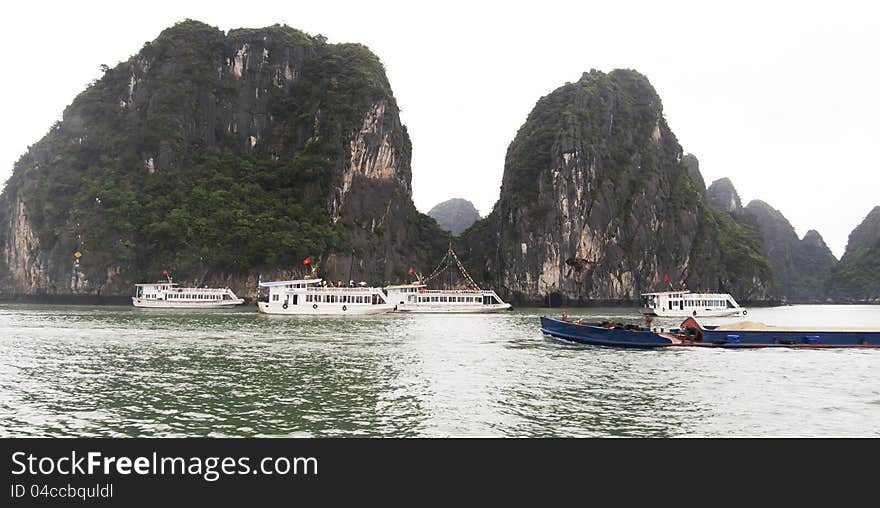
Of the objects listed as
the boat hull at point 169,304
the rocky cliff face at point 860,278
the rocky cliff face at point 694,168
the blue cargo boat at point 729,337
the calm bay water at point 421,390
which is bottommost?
the calm bay water at point 421,390

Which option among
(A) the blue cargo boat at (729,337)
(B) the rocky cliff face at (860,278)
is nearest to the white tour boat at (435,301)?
(A) the blue cargo boat at (729,337)

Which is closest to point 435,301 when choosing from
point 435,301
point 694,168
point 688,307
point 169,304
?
point 435,301

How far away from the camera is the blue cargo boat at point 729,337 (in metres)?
31.6

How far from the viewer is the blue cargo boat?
104 ft

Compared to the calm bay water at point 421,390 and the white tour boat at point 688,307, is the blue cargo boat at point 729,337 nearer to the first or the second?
the calm bay water at point 421,390

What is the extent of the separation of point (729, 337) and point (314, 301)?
1719 inches

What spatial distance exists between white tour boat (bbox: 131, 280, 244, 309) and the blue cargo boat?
56997 mm

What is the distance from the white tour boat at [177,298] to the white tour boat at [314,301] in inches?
596

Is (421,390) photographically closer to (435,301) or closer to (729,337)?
(729,337)

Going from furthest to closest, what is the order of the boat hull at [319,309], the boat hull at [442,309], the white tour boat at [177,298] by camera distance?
the boat hull at [442,309]
the white tour boat at [177,298]
the boat hull at [319,309]

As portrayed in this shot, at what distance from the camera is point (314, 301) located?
64312 mm

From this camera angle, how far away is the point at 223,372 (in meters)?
21.1

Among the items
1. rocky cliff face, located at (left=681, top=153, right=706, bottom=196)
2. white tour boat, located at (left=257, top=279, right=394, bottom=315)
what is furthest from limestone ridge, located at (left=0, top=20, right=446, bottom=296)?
rocky cliff face, located at (left=681, top=153, right=706, bottom=196)
